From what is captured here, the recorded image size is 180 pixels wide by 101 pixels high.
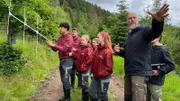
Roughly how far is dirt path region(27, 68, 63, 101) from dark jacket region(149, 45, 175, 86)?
329 cm

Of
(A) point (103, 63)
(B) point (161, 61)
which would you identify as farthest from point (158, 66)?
(A) point (103, 63)

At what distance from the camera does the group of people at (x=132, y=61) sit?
4.48 meters

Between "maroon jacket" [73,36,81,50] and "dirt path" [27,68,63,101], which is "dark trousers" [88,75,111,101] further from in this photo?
"maroon jacket" [73,36,81,50]

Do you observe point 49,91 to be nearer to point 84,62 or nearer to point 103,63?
point 84,62

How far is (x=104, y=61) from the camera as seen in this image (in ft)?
17.2

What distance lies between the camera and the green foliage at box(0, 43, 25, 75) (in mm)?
7996

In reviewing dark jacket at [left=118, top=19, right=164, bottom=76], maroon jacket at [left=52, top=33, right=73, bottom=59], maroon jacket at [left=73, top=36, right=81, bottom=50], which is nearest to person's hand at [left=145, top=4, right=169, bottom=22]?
dark jacket at [left=118, top=19, right=164, bottom=76]

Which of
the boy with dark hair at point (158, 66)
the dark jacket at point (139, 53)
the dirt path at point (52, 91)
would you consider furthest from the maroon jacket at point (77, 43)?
the dark jacket at point (139, 53)

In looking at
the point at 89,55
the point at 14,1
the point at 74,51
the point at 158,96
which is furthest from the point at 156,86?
the point at 14,1

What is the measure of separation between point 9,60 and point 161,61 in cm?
541

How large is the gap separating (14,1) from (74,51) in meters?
3.31

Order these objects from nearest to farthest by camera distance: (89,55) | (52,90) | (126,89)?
(126,89), (89,55), (52,90)

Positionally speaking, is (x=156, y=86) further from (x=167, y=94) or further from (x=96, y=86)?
(x=167, y=94)

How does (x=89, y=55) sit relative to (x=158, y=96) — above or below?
above
